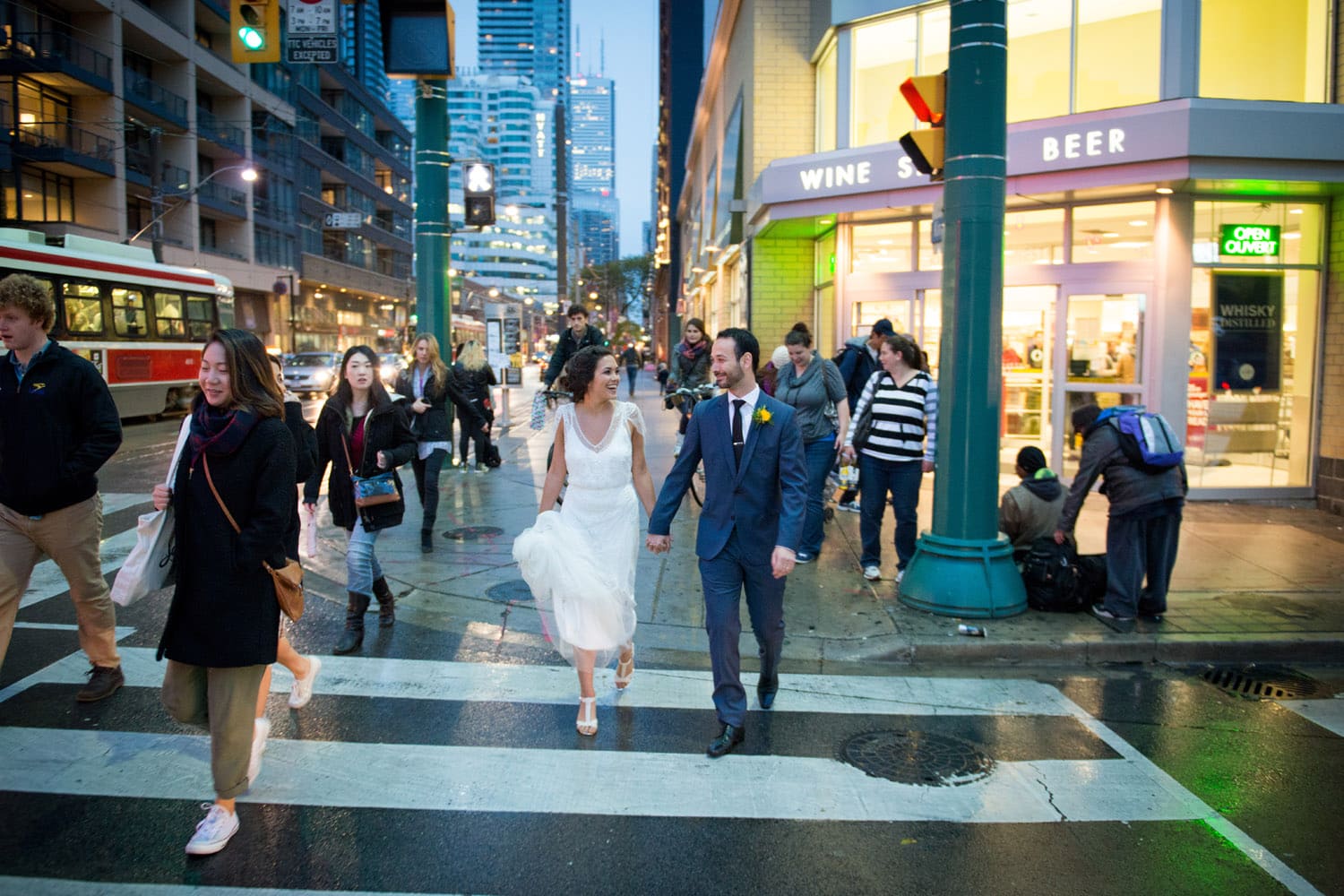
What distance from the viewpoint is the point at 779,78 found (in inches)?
600

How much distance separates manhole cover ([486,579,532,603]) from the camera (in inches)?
272

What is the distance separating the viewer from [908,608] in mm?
6629

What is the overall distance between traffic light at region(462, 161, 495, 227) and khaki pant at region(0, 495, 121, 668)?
948 centimetres

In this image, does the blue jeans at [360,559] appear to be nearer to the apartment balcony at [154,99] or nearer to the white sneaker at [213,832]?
the white sneaker at [213,832]

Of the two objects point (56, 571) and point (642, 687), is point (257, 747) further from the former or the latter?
point (56, 571)

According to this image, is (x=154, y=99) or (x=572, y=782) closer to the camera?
(x=572, y=782)

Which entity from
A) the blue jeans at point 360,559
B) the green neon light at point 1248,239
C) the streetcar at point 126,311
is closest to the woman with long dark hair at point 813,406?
the blue jeans at point 360,559

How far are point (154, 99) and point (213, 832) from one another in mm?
43854

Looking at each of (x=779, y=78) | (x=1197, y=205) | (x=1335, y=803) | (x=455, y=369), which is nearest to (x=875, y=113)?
(x=779, y=78)

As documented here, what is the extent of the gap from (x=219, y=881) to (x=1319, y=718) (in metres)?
5.24

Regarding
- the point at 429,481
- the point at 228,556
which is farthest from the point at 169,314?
the point at 228,556

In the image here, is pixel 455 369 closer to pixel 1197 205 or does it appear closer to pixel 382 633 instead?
pixel 382 633

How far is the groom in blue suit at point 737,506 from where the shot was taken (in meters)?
4.41

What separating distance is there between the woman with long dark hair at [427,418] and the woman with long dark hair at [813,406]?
10.6ft
